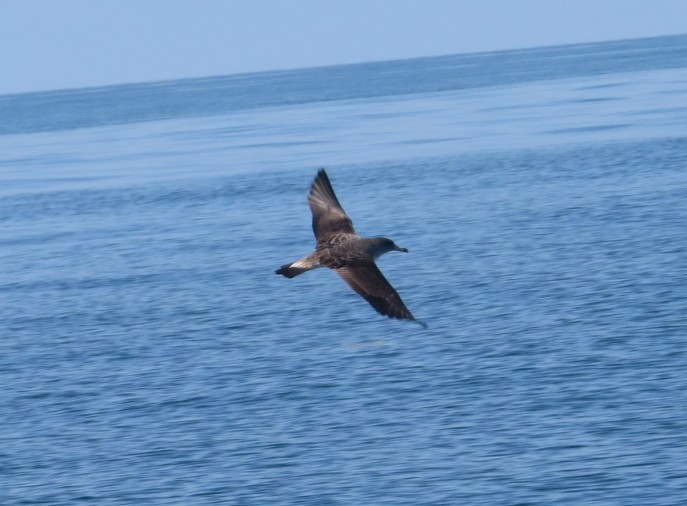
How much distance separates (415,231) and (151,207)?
14711mm

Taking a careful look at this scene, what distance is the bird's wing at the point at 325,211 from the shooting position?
18.4 metres

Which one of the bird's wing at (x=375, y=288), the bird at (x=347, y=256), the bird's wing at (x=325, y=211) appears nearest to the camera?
the bird's wing at (x=375, y=288)

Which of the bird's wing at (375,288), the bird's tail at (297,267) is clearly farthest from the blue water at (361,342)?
the bird's tail at (297,267)

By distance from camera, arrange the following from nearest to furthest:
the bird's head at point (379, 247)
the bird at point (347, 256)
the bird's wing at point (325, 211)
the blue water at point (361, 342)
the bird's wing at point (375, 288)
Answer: the bird's wing at point (375, 288) < the bird at point (347, 256) < the bird's head at point (379, 247) < the blue water at point (361, 342) < the bird's wing at point (325, 211)

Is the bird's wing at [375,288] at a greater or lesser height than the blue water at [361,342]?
greater

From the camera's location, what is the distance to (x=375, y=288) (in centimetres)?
1623

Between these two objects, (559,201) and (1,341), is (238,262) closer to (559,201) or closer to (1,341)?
(1,341)

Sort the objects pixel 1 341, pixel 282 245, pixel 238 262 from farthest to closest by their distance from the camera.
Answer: pixel 282 245
pixel 238 262
pixel 1 341

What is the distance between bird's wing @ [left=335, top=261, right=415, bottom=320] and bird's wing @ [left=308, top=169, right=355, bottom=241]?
5.83ft

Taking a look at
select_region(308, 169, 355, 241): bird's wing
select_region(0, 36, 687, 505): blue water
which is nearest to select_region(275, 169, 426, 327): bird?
select_region(308, 169, 355, 241): bird's wing

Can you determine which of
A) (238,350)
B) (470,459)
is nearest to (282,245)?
(238,350)

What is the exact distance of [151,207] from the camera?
162ft

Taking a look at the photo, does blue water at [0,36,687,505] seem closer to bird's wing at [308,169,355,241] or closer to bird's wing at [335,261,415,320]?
bird's wing at [335,261,415,320]

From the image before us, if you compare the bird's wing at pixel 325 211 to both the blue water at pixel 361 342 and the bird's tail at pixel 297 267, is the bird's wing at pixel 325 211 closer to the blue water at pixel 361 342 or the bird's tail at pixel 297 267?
the bird's tail at pixel 297 267
